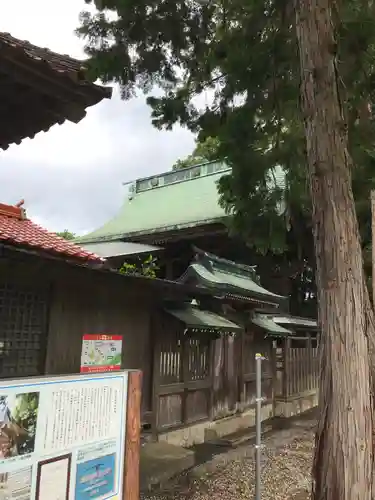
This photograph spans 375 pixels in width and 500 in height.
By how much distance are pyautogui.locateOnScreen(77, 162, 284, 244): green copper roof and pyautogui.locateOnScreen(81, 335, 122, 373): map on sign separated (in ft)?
19.0

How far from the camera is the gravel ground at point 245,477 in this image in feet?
21.1

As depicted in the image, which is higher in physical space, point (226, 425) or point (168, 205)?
point (168, 205)

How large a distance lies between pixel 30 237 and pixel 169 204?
11.3 m

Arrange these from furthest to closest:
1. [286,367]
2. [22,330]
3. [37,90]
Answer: [286,367], [22,330], [37,90]

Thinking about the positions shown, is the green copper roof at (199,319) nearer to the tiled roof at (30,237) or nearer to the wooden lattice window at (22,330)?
the tiled roof at (30,237)

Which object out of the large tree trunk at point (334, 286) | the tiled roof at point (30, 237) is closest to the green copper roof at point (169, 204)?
the tiled roof at point (30, 237)

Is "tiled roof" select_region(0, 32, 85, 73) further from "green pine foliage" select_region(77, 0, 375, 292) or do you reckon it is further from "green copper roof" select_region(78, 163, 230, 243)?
"green copper roof" select_region(78, 163, 230, 243)

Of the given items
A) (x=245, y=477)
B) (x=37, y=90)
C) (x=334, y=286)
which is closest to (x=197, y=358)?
(x=245, y=477)

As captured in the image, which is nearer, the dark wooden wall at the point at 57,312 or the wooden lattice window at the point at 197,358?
the dark wooden wall at the point at 57,312

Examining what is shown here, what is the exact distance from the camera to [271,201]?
22.9ft

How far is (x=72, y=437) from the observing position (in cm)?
290

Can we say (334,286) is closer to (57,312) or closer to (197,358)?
(57,312)

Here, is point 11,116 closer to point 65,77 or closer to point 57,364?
point 65,77

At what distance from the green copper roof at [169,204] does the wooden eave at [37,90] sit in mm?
8105
